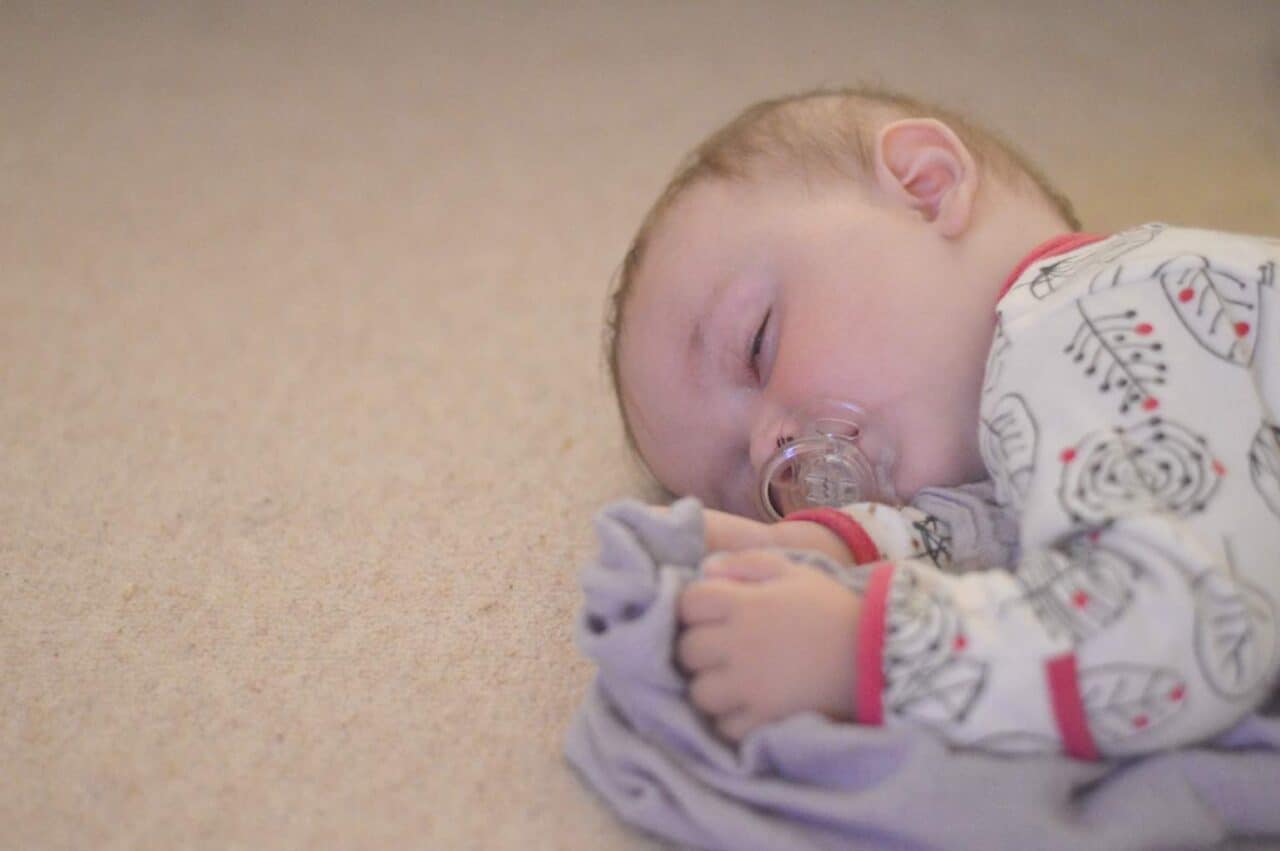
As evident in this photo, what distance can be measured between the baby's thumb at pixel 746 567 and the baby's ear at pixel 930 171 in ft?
1.05

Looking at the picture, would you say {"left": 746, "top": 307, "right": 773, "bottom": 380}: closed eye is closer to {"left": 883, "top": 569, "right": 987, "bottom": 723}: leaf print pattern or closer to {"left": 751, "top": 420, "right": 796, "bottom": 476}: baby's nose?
{"left": 751, "top": 420, "right": 796, "bottom": 476}: baby's nose

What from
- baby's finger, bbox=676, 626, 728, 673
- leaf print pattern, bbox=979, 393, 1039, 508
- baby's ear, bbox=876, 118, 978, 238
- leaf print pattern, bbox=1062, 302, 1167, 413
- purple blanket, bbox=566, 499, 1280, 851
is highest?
baby's ear, bbox=876, 118, 978, 238

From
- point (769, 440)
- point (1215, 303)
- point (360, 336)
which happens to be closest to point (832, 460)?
point (769, 440)

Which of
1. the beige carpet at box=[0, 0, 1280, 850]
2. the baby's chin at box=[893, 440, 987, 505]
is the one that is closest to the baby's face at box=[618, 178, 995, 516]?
the baby's chin at box=[893, 440, 987, 505]

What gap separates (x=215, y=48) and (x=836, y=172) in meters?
1.25

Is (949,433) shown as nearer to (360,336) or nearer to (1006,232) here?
(1006,232)

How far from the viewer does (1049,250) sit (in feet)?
2.88

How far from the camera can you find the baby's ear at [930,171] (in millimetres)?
922

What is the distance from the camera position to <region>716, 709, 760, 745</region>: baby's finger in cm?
68

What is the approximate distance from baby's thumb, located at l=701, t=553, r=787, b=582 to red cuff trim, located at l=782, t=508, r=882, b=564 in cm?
11

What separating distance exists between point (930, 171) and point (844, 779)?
0.48m

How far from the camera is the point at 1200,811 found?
2.10ft

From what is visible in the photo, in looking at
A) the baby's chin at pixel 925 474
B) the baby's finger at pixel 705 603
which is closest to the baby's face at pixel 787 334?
the baby's chin at pixel 925 474

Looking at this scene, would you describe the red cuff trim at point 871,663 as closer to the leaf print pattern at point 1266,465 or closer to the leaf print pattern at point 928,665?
the leaf print pattern at point 928,665
